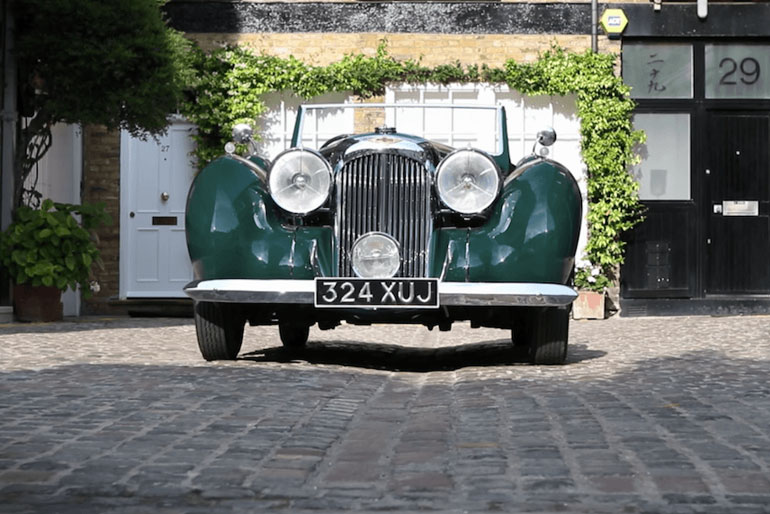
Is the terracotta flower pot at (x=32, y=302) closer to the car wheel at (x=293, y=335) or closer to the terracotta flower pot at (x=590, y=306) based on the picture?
the car wheel at (x=293, y=335)

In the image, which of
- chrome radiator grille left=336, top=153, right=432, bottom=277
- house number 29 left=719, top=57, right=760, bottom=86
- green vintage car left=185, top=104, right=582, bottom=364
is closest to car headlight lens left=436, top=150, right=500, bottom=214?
green vintage car left=185, top=104, right=582, bottom=364

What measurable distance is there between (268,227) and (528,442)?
3.17 metres

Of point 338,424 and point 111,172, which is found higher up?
point 111,172

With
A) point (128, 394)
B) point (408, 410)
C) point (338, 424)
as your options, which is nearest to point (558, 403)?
point (408, 410)

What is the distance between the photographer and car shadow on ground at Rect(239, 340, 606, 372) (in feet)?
27.0

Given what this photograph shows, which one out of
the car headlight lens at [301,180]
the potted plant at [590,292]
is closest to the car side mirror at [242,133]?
the car headlight lens at [301,180]

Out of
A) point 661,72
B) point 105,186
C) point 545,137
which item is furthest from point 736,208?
point 545,137

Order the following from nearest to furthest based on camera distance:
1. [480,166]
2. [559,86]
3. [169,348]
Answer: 1. [480,166]
2. [169,348]
3. [559,86]

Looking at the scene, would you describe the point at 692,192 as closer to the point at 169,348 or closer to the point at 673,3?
the point at 673,3

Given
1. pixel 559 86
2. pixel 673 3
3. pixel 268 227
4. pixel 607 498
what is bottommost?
pixel 607 498

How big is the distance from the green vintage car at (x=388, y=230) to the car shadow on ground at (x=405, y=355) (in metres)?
0.66

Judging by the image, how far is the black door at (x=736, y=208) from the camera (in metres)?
16.1

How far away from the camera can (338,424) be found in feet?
16.9

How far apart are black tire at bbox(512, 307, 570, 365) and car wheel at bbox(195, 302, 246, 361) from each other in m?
1.67
